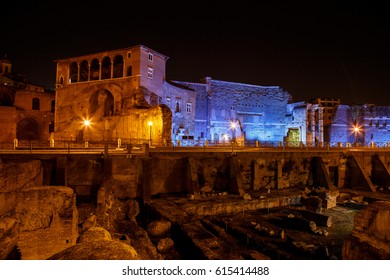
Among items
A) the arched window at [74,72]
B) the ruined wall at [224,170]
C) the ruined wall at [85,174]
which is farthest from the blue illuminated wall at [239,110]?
the ruined wall at [85,174]

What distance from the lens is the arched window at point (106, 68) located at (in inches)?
1542

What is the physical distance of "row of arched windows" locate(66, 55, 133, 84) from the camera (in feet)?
125

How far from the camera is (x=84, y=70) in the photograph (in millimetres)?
41000

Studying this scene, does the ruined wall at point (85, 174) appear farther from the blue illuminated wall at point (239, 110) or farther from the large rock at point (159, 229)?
the blue illuminated wall at point (239, 110)

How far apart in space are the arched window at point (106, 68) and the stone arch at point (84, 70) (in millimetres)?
2615

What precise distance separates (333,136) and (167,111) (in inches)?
1754

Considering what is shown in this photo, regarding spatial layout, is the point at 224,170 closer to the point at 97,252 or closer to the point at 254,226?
the point at 254,226

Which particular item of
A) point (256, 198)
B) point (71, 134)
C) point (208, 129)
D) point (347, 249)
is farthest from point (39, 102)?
point (347, 249)

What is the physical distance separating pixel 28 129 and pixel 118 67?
20842mm

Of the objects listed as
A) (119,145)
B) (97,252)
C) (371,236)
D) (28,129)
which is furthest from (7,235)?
(28,129)

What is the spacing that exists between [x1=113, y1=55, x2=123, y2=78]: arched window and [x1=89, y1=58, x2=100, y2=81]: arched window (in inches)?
126

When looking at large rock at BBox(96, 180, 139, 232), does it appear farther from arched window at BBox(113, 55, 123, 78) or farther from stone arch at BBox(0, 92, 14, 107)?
stone arch at BBox(0, 92, 14, 107)

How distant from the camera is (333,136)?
5975cm

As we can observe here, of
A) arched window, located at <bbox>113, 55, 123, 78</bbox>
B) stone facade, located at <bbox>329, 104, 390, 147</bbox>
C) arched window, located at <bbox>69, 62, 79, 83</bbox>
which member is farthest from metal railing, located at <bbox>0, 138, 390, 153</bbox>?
stone facade, located at <bbox>329, 104, 390, 147</bbox>
